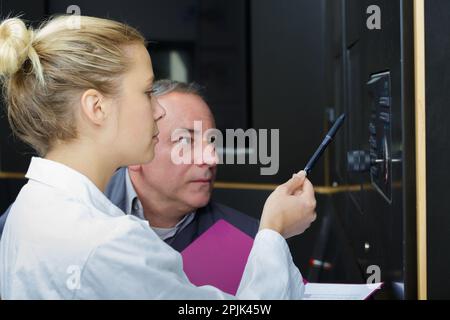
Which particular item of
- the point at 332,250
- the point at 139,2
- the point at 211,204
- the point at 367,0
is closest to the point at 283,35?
the point at 139,2

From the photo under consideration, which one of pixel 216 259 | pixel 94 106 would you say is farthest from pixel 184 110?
pixel 94 106

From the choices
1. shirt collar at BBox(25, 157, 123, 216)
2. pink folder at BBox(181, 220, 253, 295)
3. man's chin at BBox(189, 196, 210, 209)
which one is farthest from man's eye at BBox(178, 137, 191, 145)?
shirt collar at BBox(25, 157, 123, 216)

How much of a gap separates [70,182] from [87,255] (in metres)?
0.12

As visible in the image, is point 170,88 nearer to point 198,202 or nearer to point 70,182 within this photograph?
point 198,202

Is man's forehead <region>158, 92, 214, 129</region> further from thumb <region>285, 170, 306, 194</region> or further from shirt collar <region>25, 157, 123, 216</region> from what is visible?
shirt collar <region>25, 157, 123, 216</region>

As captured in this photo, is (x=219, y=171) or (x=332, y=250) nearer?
(x=332, y=250)

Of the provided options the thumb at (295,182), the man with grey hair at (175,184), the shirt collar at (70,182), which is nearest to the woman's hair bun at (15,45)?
the shirt collar at (70,182)

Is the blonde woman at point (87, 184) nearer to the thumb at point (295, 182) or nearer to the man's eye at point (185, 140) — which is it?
the thumb at point (295, 182)

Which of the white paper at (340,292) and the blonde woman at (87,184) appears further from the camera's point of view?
the white paper at (340,292)

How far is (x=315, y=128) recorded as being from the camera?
7.33ft

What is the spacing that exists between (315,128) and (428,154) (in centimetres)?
147

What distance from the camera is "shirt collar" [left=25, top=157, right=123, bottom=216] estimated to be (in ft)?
2.56

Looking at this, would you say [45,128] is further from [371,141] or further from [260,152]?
[260,152]

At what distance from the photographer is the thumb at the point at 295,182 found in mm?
928
